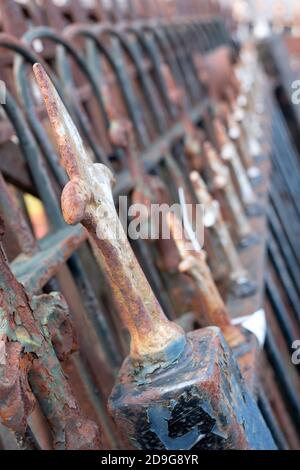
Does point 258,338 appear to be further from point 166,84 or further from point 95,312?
point 166,84

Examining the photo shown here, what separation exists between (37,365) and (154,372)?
170mm

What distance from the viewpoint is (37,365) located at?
2.92 ft

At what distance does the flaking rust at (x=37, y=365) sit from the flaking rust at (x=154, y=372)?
7 centimetres

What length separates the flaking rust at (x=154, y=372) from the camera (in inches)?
35.2

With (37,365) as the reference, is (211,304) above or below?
below

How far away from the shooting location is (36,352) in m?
0.88

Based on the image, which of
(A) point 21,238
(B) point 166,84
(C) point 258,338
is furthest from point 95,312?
(B) point 166,84

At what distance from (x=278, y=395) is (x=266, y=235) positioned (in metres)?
0.83

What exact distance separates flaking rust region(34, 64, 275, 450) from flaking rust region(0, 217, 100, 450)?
7cm
